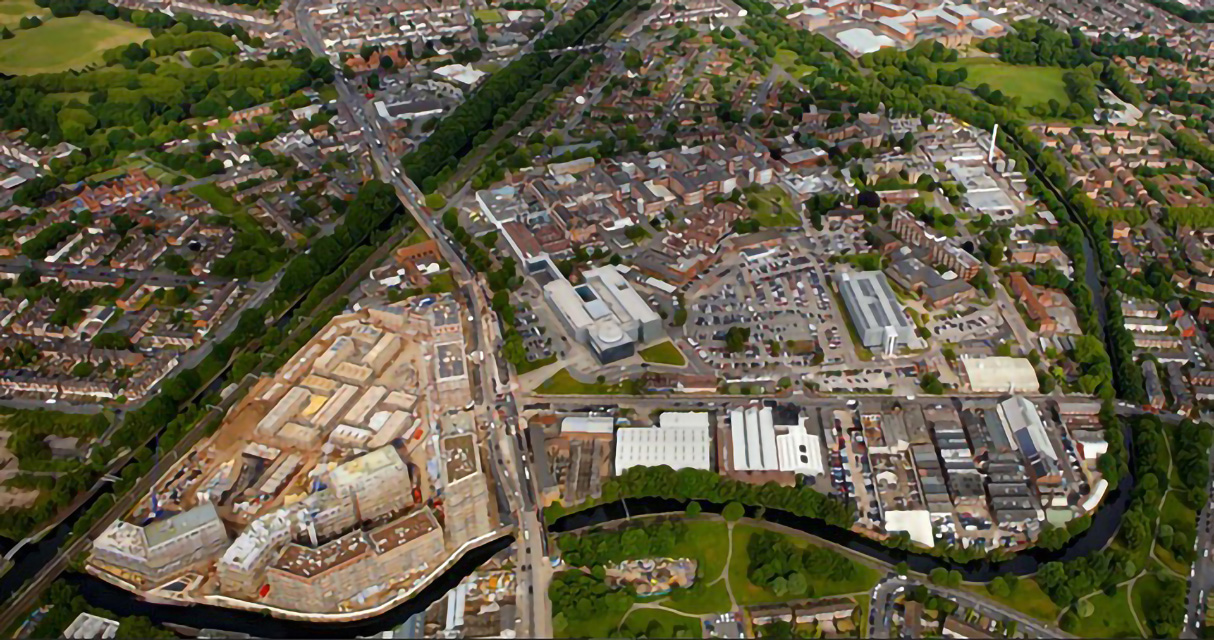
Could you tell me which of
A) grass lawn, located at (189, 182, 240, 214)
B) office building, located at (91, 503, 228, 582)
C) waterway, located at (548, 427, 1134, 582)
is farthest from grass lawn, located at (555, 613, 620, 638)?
grass lawn, located at (189, 182, 240, 214)

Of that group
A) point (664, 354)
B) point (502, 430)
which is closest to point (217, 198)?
point (502, 430)

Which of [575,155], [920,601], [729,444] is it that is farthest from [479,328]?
[920,601]

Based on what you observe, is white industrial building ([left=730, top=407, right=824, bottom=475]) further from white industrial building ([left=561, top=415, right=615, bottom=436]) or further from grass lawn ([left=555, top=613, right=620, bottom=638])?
grass lawn ([left=555, top=613, right=620, bottom=638])

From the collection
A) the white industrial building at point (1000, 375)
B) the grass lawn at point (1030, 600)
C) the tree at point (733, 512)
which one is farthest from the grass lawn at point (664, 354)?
the grass lawn at point (1030, 600)

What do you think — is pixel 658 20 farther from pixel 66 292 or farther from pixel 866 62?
pixel 66 292

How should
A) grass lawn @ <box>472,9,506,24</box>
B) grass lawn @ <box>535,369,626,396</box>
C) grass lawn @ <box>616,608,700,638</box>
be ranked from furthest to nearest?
grass lawn @ <box>472,9,506,24</box>
grass lawn @ <box>535,369,626,396</box>
grass lawn @ <box>616,608,700,638</box>
